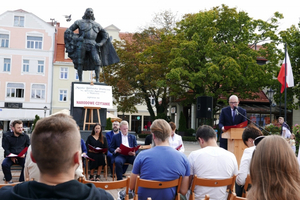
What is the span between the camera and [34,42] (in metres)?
39.6

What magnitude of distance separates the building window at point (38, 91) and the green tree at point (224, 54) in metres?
20.1

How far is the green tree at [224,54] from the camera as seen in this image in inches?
942

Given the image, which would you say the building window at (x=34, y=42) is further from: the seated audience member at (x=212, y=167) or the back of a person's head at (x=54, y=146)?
the back of a person's head at (x=54, y=146)

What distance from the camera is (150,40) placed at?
96.6 ft

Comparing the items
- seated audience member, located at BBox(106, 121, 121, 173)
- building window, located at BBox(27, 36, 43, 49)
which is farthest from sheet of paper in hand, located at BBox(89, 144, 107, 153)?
building window, located at BBox(27, 36, 43, 49)

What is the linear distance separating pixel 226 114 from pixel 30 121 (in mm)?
37116

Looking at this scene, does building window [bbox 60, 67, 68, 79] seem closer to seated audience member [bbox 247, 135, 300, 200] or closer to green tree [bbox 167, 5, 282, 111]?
green tree [bbox 167, 5, 282, 111]

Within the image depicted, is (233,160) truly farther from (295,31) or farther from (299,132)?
(295,31)

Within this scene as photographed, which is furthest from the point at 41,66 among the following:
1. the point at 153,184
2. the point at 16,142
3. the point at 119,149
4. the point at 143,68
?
the point at 153,184

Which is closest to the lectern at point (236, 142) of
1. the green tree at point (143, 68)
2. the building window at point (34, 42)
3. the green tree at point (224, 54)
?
the green tree at point (224, 54)

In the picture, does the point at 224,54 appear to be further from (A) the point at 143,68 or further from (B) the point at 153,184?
(B) the point at 153,184

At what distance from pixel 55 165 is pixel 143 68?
25.6 m

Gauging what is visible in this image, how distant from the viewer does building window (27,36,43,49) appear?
39438mm

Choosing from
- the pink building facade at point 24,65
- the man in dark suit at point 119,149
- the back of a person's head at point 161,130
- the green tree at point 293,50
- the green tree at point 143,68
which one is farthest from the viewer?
the pink building facade at point 24,65
